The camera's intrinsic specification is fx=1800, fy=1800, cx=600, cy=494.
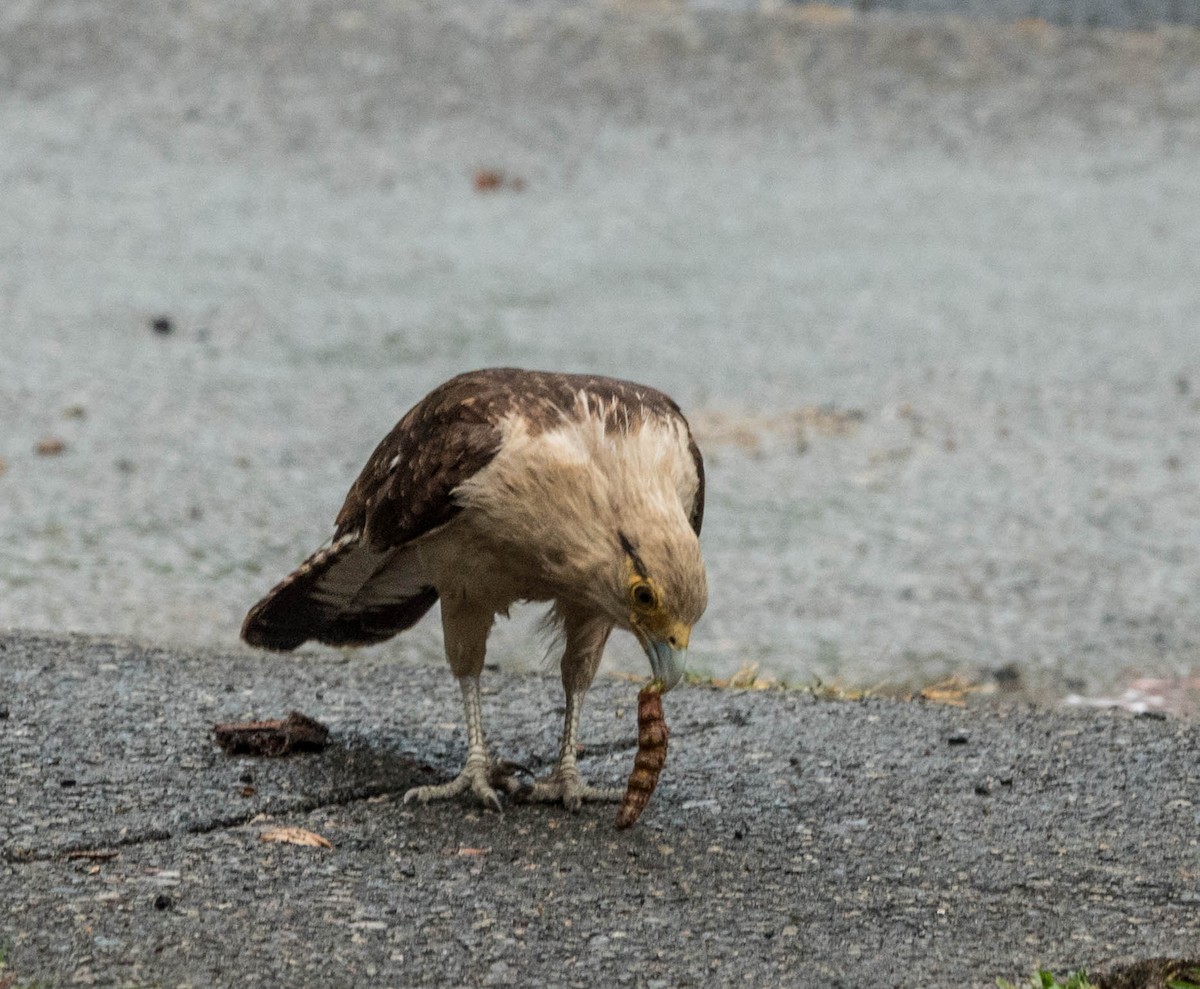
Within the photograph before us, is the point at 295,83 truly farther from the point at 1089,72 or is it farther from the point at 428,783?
the point at 428,783

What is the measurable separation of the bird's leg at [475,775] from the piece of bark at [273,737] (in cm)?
38

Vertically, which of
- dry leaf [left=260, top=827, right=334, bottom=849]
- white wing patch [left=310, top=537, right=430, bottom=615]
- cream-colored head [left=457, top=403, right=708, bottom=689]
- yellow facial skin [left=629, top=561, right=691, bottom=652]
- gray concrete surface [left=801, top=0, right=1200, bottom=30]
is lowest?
dry leaf [left=260, top=827, right=334, bottom=849]

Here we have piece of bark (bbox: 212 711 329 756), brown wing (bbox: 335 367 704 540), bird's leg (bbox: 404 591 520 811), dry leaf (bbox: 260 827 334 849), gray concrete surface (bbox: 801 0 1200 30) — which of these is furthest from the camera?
gray concrete surface (bbox: 801 0 1200 30)

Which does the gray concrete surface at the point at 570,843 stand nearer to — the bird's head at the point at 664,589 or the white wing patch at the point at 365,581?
the white wing patch at the point at 365,581

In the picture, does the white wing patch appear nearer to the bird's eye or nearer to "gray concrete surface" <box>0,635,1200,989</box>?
"gray concrete surface" <box>0,635,1200,989</box>

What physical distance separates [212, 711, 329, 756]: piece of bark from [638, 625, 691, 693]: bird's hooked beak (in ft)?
3.98

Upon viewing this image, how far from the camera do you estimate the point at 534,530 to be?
4.19 m

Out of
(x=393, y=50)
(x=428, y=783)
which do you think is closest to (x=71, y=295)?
(x=393, y=50)

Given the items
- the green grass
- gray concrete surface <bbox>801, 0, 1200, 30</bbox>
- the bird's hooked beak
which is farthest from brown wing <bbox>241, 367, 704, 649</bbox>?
gray concrete surface <bbox>801, 0, 1200, 30</bbox>

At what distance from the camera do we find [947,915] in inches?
155

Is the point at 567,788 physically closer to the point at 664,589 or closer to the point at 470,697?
the point at 470,697

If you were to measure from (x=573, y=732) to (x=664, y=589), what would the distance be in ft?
2.84

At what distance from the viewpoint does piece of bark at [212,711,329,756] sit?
4.82 metres

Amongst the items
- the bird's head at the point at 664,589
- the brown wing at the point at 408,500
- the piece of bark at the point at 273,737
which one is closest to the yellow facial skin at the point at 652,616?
the bird's head at the point at 664,589
